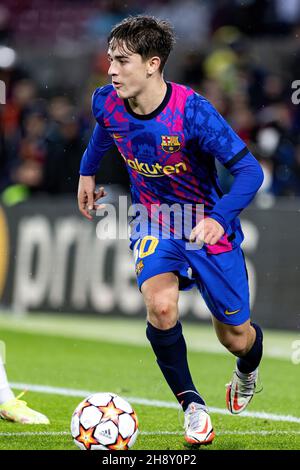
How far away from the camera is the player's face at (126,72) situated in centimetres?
572

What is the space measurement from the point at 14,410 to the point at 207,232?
5.71ft

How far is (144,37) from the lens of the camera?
5770 millimetres

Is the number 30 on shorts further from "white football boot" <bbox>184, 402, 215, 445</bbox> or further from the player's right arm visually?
"white football boot" <bbox>184, 402, 215, 445</bbox>

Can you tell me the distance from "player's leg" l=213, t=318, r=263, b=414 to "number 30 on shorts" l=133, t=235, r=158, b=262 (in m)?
0.57

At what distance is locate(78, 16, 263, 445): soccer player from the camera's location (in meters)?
5.64

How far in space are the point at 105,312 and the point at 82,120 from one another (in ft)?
9.39

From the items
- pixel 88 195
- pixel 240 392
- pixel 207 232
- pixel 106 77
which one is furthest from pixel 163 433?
pixel 106 77

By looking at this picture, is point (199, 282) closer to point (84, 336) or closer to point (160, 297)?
point (160, 297)

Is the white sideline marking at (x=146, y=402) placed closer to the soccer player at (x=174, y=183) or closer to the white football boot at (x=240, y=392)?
the white football boot at (x=240, y=392)

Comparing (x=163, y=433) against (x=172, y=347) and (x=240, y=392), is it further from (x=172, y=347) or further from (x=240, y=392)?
(x=240, y=392)

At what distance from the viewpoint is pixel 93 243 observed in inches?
504

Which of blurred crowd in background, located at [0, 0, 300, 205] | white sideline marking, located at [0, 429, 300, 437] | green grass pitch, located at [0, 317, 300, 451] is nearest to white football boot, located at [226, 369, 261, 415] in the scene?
green grass pitch, located at [0, 317, 300, 451]

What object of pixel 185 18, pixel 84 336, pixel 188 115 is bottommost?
pixel 84 336
